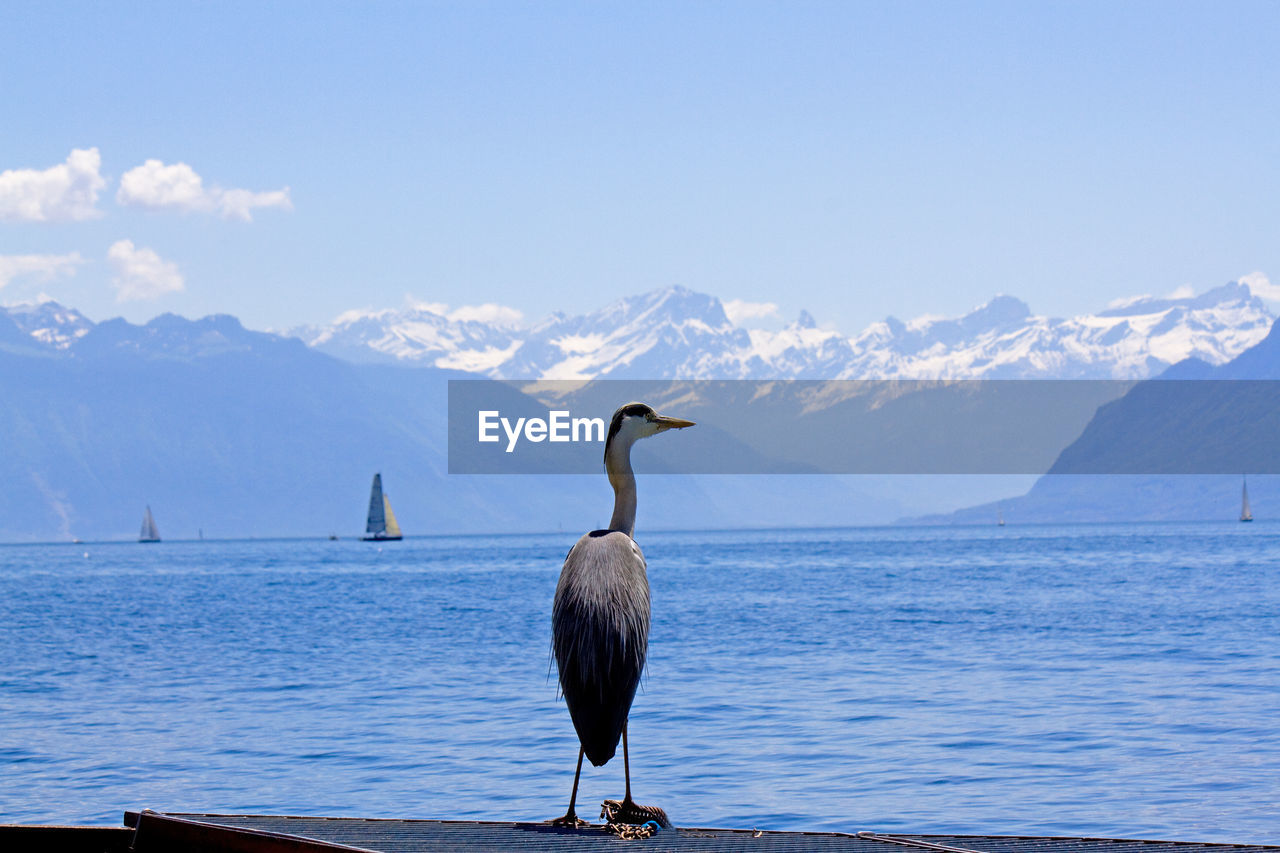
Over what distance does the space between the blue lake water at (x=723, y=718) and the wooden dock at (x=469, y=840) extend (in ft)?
19.3

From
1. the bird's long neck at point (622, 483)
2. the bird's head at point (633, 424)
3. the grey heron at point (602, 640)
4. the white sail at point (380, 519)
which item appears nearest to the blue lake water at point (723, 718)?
the grey heron at point (602, 640)

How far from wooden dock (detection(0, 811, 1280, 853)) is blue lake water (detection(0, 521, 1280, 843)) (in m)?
5.89

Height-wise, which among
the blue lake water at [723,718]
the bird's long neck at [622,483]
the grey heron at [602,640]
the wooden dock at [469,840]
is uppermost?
the bird's long neck at [622,483]

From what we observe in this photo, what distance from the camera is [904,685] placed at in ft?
96.7

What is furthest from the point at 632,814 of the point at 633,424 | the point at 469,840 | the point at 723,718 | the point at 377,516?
the point at 377,516

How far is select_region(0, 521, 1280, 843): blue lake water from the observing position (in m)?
18.2

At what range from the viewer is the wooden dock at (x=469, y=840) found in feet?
33.9

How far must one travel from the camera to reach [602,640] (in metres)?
11.1

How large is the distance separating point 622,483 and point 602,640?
4.19 feet

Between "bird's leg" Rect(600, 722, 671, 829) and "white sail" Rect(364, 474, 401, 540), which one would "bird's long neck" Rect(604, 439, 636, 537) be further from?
"white sail" Rect(364, 474, 401, 540)

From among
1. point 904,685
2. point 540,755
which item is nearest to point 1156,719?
point 904,685

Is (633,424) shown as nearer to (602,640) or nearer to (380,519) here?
(602,640)

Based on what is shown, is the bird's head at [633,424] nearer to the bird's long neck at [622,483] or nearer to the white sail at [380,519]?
the bird's long neck at [622,483]

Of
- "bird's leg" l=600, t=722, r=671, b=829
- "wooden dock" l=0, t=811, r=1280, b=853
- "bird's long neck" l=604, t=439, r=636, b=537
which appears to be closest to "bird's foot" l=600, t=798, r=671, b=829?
"bird's leg" l=600, t=722, r=671, b=829
